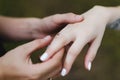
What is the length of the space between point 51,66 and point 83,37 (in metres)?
0.10

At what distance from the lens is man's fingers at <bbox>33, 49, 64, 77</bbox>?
1.80ft

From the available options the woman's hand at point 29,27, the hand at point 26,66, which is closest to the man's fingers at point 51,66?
the hand at point 26,66

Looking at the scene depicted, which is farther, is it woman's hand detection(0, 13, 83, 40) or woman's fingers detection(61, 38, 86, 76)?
woman's hand detection(0, 13, 83, 40)

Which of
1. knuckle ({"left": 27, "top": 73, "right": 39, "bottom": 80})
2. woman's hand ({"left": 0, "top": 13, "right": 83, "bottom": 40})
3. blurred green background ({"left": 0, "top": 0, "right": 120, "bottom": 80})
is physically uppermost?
knuckle ({"left": 27, "top": 73, "right": 39, "bottom": 80})

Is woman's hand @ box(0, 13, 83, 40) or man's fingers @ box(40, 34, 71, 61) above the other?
man's fingers @ box(40, 34, 71, 61)

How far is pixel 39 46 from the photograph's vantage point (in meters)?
0.58

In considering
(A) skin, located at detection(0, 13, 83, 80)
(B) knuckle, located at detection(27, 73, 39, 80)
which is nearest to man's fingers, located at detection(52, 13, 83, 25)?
(A) skin, located at detection(0, 13, 83, 80)

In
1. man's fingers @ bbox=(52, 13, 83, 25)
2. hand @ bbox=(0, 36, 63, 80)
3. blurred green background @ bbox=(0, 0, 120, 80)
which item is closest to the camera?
hand @ bbox=(0, 36, 63, 80)

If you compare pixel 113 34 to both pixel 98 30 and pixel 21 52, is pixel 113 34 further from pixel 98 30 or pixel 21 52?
pixel 21 52

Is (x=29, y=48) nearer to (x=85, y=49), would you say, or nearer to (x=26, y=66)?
(x=26, y=66)

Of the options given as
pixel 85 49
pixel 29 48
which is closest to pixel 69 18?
pixel 29 48

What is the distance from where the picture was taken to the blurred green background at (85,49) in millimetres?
1333

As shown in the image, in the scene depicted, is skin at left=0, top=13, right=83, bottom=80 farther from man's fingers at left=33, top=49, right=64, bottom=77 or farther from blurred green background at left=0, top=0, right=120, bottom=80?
blurred green background at left=0, top=0, right=120, bottom=80

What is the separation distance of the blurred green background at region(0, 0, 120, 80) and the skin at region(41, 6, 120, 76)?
643 mm
